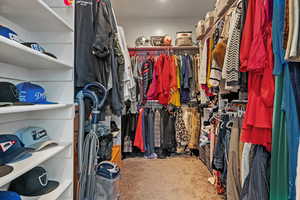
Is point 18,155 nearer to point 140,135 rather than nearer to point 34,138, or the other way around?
point 34,138

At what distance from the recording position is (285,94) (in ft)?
3.60

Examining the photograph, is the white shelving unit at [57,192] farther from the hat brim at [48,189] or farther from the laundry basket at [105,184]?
the laundry basket at [105,184]

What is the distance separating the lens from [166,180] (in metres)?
2.59

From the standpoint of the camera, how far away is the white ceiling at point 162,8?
3463 mm

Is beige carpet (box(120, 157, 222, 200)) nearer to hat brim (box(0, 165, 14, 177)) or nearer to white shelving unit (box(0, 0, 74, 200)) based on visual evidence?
white shelving unit (box(0, 0, 74, 200))

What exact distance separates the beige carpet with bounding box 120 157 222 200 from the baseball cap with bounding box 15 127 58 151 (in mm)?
1212

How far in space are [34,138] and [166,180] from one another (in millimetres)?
1818

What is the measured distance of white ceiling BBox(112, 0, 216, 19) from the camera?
3.46 meters

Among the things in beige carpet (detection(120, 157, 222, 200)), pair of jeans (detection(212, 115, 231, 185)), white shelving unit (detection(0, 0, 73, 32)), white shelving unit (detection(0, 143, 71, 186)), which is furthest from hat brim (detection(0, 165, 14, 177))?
pair of jeans (detection(212, 115, 231, 185))

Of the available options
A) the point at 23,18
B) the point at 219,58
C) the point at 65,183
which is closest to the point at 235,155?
the point at 219,58

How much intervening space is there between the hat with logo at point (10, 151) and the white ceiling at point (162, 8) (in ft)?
9.88

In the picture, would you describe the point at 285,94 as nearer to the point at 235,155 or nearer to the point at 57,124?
the point at 235,155

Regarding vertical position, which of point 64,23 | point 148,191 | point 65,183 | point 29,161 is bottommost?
point 148,191

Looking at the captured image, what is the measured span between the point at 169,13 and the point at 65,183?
3571mm
